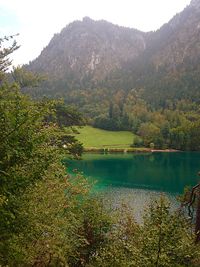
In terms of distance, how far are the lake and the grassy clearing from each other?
49.9 ft

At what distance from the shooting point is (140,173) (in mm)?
99375

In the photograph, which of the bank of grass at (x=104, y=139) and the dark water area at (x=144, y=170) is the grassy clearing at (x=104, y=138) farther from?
the dark water area at (x=144, y=170)

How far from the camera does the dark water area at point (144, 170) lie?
8156cm

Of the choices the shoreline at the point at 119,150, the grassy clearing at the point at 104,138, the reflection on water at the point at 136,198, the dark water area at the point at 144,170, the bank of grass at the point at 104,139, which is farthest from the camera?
the grassy clearing at the point at 104,138

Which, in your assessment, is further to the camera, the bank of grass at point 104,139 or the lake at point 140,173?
the bank of grass at point 104,139

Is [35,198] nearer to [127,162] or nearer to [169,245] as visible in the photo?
[169,245]

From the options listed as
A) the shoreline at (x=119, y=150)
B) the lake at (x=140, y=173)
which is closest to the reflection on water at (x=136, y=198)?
the lake at (x=140, y=173)

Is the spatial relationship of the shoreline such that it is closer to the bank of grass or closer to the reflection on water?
the bank of grass

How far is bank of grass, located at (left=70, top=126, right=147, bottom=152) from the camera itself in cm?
14612

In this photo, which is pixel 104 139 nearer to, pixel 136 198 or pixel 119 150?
pixel 119 150

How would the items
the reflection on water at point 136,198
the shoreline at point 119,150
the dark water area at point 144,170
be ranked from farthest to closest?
the shoreline at point 119,150
the dark water area at point 144,170
the reflection on water at point 136,198

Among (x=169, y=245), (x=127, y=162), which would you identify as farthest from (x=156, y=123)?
(x=169, y=245)

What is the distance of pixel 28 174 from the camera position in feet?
44.5

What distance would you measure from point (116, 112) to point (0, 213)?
182605 mm
